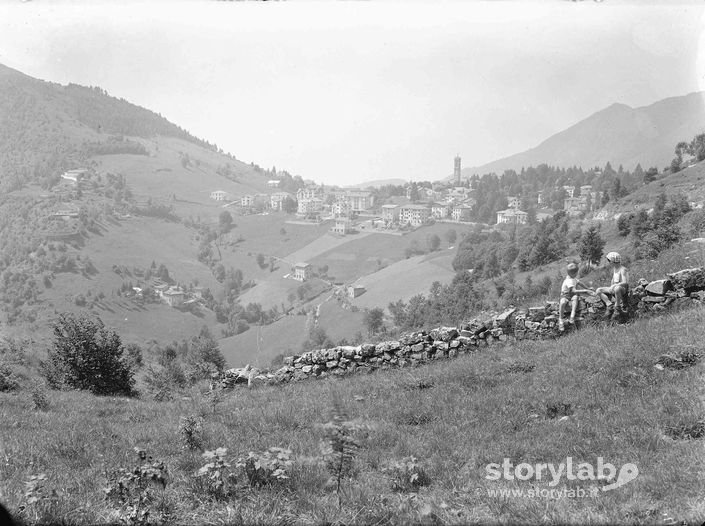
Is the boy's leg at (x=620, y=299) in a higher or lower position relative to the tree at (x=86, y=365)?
higher

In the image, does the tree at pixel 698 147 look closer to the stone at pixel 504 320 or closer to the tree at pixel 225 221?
the stone at pixel 504 320

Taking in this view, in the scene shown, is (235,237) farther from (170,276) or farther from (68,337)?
(68,337)

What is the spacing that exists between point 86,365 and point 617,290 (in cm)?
1689

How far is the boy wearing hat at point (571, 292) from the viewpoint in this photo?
432 inches

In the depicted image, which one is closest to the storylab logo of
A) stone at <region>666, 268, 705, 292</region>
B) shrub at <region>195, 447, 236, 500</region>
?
shrub at <region>195, 447, 236, 500</region>

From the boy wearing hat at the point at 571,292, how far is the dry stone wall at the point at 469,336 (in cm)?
A: 30

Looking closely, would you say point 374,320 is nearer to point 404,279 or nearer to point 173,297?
point 404,279

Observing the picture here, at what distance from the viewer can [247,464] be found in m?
4.64

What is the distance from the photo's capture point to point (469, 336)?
1248 cm

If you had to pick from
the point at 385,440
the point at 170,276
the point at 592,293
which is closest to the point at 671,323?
the point at 592,293

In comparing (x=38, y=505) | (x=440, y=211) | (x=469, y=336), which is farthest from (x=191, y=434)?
(x=440, y=211)

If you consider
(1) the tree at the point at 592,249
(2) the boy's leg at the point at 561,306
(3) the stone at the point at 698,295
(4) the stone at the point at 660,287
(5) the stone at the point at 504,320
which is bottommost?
(5) the stone at the point at 504,320

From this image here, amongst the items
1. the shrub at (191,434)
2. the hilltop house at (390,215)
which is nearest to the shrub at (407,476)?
the shrub at (191,434)

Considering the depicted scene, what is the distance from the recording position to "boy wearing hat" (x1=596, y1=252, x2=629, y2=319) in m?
10.4
